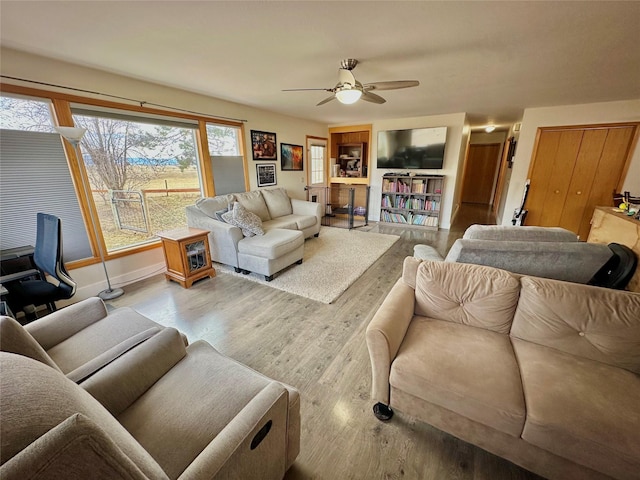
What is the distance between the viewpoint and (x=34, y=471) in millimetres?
384

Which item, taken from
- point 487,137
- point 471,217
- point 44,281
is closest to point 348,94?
point 44,281

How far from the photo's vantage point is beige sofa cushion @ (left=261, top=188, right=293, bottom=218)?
4324 millimetres

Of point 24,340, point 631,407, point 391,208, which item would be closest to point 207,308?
point 24,340

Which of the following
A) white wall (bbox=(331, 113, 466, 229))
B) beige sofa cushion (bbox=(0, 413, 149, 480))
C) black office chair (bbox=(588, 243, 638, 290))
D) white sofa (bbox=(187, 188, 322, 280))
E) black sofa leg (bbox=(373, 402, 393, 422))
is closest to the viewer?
beige sofa cushion (bbox=(0, 413, 149, 480))

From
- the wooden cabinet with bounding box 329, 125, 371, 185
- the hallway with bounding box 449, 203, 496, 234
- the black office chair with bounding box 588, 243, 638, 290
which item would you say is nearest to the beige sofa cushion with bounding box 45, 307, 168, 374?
the black office chair with bounding box 588, 243, 638, 290

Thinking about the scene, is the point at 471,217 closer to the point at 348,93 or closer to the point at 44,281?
the point at 348,93

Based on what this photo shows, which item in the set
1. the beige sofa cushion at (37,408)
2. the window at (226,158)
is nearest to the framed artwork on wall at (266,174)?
the window at (226,158)

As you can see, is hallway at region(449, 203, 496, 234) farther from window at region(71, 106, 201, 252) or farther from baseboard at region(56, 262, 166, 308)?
baseboard at region(56, 262, 166, 308)

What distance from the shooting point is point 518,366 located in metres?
1.24

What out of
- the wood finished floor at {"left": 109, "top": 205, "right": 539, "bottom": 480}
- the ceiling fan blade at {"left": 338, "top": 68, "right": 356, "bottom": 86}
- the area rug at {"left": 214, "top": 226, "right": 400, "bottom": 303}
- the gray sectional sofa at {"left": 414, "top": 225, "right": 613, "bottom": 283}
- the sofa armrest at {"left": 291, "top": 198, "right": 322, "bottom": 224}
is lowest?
the wood finished floor at {"left": 109, "top": 205, "right": 539, "bottom": 480}

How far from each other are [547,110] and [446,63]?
10.3 ft

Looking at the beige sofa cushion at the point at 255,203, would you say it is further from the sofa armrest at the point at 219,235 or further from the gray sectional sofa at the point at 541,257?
the gray sectional sofa at the point at 541,257

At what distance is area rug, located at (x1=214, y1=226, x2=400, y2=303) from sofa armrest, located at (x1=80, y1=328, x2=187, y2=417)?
63.8 inches

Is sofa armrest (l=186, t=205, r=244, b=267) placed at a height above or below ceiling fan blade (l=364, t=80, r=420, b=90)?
below
